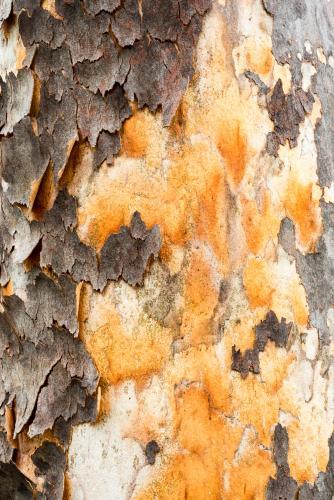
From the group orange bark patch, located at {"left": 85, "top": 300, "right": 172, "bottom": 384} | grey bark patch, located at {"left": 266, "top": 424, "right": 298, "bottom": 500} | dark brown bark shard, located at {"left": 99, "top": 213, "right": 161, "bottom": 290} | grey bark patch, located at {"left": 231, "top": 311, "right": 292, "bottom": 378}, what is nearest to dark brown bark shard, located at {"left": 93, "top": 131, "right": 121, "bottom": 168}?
dark brown bark shard, located at {"left": 99, "top": 213, "right": 161, "bottom": 290}

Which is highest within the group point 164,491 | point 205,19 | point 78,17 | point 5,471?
point 205,19

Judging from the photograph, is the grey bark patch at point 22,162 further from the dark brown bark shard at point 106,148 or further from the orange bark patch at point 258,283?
the orange bark patch at point 258,283

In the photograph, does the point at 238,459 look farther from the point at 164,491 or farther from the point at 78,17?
the point at 78,17

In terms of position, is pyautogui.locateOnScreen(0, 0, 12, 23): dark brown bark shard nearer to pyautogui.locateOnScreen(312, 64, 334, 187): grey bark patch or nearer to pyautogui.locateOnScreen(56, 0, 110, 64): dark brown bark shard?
pyautogui.locateOnScreen(56, 0, 110, 64): dark brown bark shard

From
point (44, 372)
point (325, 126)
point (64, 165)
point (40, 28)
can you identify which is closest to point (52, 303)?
point (44, 372)

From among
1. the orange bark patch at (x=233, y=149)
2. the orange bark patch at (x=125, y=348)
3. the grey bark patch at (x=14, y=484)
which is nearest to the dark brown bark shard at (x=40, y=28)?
the orange bark patch at (x=233, y=149)

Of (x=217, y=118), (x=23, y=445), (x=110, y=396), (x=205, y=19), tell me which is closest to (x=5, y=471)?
(x=23, y=445)
